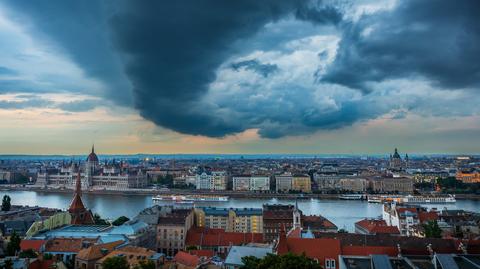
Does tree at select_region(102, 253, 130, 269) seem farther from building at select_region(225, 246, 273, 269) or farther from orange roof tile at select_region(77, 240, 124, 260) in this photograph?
building at select_region(225, 246, 273, 269)

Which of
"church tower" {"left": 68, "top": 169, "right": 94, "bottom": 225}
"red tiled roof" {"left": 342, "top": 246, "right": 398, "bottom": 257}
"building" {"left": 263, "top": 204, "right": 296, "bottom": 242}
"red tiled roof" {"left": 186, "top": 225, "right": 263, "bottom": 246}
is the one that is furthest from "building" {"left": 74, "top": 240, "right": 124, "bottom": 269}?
"building" {"left": 263, "top": 204, "right": 296, "bottom": 242}

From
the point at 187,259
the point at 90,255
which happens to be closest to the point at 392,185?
the point at 187,259

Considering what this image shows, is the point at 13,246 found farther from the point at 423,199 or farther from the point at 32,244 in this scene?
the point at 423,199

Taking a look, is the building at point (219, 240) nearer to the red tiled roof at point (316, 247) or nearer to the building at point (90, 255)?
the building at point (90, 255)

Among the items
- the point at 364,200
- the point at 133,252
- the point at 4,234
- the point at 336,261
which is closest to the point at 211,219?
the point at 4,234

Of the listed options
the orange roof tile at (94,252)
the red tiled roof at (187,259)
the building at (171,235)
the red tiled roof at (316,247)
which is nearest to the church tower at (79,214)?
the building at (171,235)
